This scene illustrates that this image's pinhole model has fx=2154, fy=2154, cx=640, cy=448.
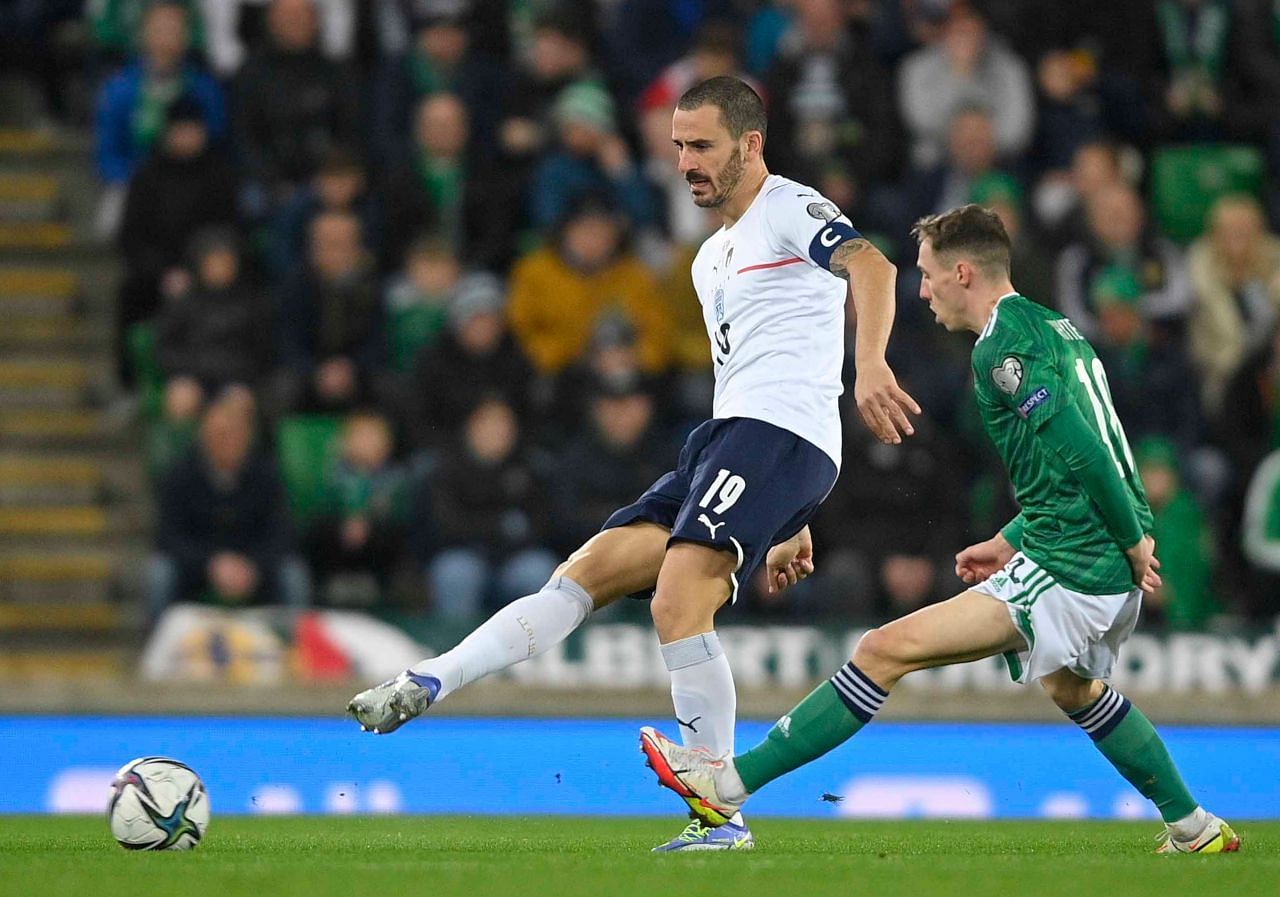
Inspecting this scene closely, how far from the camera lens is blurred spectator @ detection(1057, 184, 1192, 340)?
11.8m

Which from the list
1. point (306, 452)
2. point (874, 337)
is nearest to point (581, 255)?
point (306, 452)

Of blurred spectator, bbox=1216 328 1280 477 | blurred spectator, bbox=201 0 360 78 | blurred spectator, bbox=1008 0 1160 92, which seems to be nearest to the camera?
blurred spectator, bbox=1216 328 1280 477

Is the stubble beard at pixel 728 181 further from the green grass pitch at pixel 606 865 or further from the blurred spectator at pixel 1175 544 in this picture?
the blurred spectator at pixel 1175 544

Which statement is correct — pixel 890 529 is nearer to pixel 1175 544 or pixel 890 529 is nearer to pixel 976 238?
pixel 1175 544

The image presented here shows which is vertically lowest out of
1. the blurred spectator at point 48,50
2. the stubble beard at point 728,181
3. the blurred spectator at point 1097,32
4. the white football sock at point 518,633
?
the white football sock at point 518,633

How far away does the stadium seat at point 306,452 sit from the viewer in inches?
450

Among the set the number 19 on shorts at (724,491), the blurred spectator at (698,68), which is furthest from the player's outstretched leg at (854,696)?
the blurred spectator at (698,68)

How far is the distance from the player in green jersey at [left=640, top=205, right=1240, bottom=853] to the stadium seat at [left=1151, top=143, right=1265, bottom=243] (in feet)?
22.7

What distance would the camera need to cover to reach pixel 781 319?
21.1 feet

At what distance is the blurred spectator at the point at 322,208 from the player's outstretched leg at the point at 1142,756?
655 cm

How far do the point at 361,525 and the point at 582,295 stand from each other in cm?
180

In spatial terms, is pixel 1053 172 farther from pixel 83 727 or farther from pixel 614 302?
pixel 83 727

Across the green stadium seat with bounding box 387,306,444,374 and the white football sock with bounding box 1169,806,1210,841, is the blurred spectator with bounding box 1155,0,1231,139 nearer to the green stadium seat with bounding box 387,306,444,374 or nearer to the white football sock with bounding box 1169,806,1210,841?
the green stadium seat with bounding box 387,306,444,374

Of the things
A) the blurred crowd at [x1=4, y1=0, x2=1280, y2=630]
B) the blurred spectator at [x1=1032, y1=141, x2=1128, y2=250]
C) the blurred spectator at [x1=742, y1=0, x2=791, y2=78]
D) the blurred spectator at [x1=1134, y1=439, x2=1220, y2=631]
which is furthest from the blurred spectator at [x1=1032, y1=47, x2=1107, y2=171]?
the blurred spectator at [x1=1134, y1=439, x2=1220, y2=631]
